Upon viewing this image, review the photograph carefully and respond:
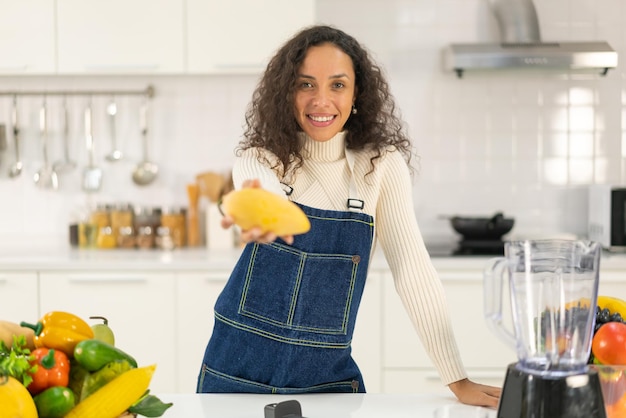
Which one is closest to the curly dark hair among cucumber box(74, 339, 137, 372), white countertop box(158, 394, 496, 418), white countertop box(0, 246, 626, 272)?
white countertop box(158, 394, 496, 418)

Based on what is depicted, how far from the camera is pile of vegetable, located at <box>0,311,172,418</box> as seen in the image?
1071 mm

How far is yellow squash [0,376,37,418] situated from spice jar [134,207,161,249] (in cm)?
246

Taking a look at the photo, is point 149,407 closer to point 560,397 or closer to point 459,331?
point 560,397

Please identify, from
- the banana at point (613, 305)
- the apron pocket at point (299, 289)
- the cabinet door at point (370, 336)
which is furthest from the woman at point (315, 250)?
the cabinet door at point (370, 336)

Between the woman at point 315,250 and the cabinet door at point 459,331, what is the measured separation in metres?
1.27

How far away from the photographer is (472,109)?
142 inches

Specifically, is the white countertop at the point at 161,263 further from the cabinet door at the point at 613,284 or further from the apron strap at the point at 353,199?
the apron strap at the point at 353,199

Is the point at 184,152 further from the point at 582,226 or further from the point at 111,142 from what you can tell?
the point at 582,226

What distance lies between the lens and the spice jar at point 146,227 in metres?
3.50

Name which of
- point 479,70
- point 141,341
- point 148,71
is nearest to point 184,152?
point 148,71

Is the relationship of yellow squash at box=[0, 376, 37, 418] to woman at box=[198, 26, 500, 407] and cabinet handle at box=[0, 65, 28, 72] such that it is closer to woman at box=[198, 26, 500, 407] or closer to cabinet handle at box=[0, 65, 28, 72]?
woman at box=[198, 26, 500, 407]

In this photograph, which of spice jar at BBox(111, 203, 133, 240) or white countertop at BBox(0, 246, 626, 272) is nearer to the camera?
white countertop at BBox(0, 246, 626, 272)

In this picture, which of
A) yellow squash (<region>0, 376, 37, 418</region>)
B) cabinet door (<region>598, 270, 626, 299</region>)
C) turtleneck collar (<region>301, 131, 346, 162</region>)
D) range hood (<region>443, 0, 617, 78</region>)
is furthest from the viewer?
range hood (<region>443, 0, 617, 78</region>)

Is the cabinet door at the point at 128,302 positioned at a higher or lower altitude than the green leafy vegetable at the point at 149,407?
lower
